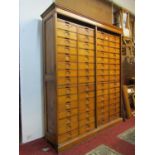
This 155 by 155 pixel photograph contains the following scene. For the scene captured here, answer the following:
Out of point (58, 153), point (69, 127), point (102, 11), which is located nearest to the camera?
point (58, 153)

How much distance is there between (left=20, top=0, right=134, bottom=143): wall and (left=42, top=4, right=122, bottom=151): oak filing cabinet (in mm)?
158

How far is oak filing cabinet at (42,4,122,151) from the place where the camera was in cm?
211

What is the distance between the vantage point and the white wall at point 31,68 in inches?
91.3

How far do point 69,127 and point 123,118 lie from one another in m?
1.57

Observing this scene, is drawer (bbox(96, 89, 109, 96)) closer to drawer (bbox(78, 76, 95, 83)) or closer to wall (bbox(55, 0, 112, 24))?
drawer (bbox(78, 76, 95, 83))

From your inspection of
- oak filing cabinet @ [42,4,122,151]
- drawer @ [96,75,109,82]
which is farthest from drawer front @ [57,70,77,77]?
drawer @ [96,75,109,82]

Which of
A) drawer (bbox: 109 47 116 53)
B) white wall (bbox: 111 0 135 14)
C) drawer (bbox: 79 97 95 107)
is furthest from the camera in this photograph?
white wall (bbox: 111 0 135 14)

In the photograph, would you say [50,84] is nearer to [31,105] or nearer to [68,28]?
[31,105]

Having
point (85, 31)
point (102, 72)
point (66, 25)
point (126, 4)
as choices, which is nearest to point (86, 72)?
point (102, 72)
